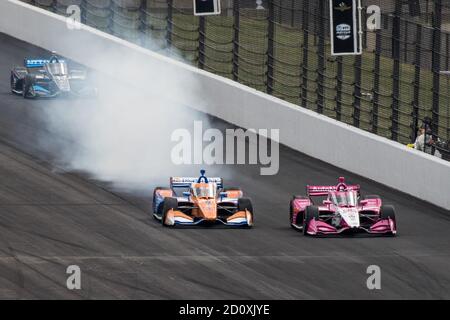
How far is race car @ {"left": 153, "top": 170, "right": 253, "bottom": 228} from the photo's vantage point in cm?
2270

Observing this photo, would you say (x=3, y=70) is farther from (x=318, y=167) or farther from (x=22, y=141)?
(x=318, y=167)

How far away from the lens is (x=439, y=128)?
26.8m

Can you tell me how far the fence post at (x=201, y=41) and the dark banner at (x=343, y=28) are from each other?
519 cm

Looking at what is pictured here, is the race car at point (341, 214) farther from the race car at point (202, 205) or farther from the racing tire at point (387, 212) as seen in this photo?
the race car at point (202, 205)

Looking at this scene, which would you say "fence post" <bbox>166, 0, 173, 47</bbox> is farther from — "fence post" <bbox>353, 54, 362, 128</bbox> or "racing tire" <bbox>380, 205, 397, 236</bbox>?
"racing tire" <bbox>380, 205, 397, 236</bbox>

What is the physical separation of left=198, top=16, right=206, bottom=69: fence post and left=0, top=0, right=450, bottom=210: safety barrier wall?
45cm

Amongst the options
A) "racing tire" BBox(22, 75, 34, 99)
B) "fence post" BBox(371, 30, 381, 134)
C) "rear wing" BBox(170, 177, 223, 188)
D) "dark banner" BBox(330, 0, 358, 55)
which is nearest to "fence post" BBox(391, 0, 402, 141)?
"fence post" BBox(371, 30, 381, 134)

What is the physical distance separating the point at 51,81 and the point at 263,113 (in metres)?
5.34

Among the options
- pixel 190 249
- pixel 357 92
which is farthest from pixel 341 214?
pixel 357 92

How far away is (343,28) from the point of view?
2830 centimetres

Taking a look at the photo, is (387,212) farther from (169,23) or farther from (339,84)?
(169,23)
